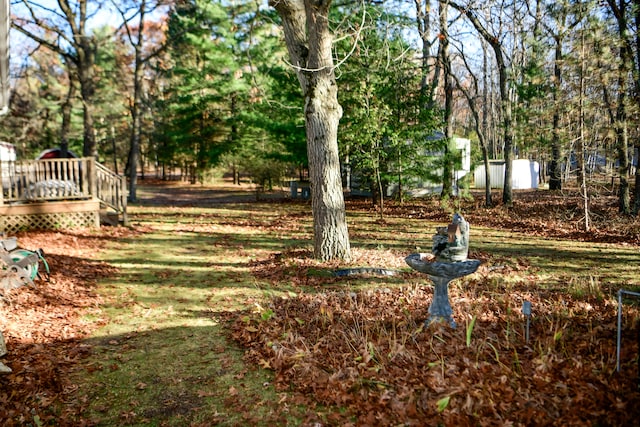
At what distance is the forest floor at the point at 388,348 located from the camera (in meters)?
3.39

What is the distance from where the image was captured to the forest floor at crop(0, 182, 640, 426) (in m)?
3.39

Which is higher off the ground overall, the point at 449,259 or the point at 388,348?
the point at 449,259

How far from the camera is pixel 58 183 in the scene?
39.3 ft

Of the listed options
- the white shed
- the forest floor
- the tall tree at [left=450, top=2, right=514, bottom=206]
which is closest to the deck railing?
the forest floor

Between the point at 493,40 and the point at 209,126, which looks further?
the point at 209,126

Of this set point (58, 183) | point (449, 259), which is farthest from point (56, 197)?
Result: point (449, 259)

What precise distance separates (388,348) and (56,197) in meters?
10.7

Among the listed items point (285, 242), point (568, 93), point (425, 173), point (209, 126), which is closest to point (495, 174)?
point (425, 173)

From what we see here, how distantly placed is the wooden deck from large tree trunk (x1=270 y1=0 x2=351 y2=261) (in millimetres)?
7206

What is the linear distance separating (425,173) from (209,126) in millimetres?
18052

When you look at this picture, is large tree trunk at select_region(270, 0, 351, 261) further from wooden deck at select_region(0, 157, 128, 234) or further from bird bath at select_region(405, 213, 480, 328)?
wooden deck at select_region(0, 157, 128, 234)

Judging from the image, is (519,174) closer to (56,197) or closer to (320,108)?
(320,108)

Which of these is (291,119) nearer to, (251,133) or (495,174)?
(251,133)

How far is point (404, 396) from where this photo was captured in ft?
11.6
